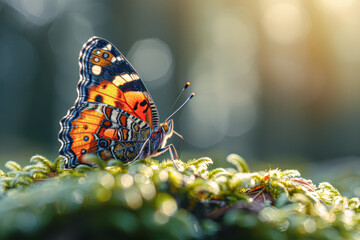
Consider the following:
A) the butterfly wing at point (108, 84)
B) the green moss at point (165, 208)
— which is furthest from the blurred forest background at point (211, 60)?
the green moss at point (165, 208)

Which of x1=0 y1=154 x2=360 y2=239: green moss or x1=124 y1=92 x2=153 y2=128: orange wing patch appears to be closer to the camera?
x1=0 y1=154 x2=360 y2=239: green moss

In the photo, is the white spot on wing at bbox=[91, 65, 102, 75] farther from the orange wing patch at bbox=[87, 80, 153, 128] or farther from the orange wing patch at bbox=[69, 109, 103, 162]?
the orange wing patch at bbox=[69, 109, 103, 162]

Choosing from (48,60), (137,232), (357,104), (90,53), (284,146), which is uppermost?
(90,53)

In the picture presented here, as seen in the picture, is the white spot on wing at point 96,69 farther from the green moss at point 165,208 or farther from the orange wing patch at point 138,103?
the green moss at point 165,208

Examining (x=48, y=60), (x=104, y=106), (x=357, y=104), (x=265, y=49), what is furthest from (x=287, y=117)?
(x=104, y=106)

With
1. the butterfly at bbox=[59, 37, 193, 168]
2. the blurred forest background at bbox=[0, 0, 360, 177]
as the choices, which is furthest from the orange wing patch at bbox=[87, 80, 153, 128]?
the blurred forest background at bbox=[0, 0, 360, 177]

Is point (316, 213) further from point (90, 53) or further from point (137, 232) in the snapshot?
point (90, 53)
